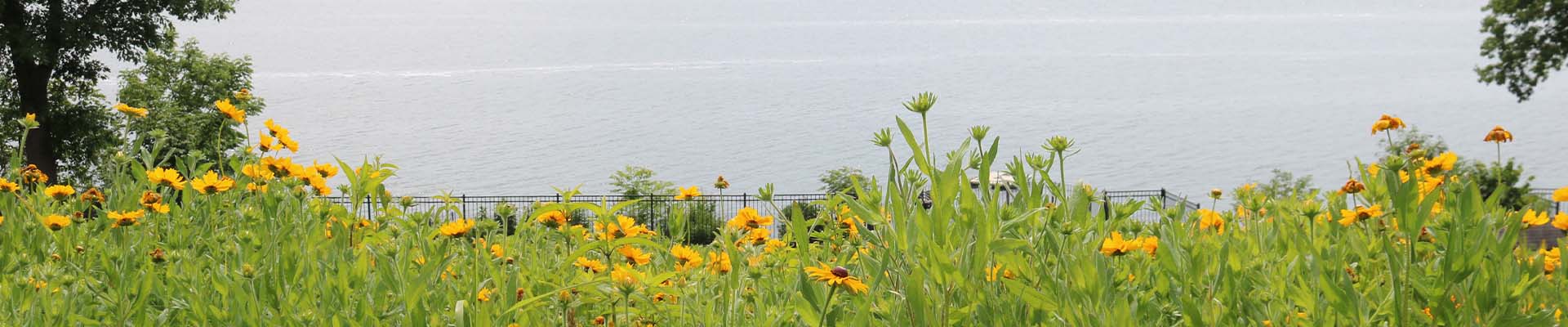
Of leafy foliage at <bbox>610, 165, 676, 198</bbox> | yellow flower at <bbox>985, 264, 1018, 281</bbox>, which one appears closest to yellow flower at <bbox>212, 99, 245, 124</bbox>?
yellow flower at <bbox>985, 264, 1018, 281</bbox>

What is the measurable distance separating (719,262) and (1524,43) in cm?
2462

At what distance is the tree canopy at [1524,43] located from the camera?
21359 mm

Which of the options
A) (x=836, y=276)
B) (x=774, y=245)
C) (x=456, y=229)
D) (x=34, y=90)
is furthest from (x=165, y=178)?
(x=34, y=90)

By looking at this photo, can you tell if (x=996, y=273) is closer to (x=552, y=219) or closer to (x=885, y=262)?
(x=885, y=262)

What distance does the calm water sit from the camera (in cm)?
9581

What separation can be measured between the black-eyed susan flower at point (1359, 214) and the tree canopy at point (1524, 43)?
77.9 feet

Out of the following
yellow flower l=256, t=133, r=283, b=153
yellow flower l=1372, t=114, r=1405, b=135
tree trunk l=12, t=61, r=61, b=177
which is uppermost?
tree trunk l=12, t=61, r=61, b=177

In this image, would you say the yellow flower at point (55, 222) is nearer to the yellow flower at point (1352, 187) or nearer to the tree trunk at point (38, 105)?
the yellow flower at point (1352, 187)

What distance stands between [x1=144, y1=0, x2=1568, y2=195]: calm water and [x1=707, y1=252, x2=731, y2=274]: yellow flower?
2390 inches

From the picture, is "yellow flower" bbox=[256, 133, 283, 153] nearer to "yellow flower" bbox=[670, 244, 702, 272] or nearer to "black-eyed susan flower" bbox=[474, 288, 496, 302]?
"black-eyed susan flower" bbox=[474, 288, 496, 302]

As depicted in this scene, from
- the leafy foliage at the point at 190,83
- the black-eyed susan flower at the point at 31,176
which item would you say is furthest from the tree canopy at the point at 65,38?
the black-eyed susan flower at the point at 31,176

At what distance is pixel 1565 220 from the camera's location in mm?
2088

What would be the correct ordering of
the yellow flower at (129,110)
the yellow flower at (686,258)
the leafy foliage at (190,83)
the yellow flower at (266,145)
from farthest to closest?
1. the leafy foliage at (190,83)
2. the yellow flower at (129,110)
3. the yellow flower at (266,145)
4. the yellow flower at (686,258)

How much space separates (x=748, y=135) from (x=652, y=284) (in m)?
103
